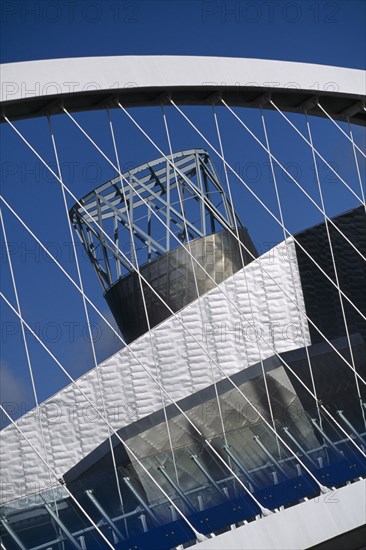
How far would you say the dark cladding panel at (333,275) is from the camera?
27.8m

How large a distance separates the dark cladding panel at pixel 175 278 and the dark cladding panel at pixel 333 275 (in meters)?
1.99

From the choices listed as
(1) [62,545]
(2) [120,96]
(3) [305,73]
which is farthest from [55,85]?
(1) [62,545]

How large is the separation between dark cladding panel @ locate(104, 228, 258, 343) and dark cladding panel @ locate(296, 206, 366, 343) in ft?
6.52

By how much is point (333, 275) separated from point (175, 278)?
4852 millimetres

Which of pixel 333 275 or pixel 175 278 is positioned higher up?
pixel 175 278

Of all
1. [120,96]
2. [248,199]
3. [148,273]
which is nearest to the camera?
[120,96]

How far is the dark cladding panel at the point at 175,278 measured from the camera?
27.8m

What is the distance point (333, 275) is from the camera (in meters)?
28.3

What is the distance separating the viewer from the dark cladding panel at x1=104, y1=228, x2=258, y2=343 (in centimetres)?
2778

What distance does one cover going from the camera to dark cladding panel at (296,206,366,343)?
2775 cm

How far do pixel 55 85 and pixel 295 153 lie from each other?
68.7m

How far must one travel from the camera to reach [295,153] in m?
78.7

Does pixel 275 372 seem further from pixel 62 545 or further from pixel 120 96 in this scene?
pixel 62 545

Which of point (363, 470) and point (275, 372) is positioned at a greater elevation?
point (275, 372)
